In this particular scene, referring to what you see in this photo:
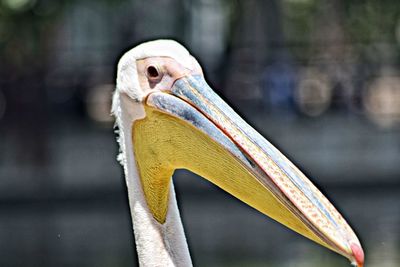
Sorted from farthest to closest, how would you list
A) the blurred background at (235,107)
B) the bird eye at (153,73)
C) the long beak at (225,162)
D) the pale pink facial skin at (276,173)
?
the blurred background at (235,107), the bird eye at (153,73), the long beak at (225,162), the pale pink facial skin at (276,173)

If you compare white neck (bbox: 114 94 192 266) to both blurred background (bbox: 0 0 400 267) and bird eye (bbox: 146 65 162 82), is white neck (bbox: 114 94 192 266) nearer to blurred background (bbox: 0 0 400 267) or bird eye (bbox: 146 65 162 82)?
bird eye (bbox: 146 65 162 82)

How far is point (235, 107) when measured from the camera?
18.0 m

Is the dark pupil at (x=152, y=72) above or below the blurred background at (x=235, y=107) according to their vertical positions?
below

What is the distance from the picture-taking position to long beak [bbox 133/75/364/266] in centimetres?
438

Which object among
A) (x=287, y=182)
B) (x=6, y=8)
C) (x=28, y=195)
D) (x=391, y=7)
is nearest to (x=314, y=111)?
(x=391, y=7)

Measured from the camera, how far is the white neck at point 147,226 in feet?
16.2

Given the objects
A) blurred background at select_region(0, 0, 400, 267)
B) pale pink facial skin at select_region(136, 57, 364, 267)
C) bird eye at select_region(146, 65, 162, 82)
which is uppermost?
blurred background at select_region(0, 0, 400, 267)

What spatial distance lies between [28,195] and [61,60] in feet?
16.7

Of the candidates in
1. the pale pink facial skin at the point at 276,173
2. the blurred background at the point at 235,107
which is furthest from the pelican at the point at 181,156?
the blurred background at the point at 235,107

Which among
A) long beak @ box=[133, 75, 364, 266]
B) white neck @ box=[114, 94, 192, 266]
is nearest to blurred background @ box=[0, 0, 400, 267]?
white neck @ box=[114, 94, 192, 266]

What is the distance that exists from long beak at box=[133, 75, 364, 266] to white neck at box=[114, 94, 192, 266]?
30 millimetres

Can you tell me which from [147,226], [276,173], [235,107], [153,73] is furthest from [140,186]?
[235,107]

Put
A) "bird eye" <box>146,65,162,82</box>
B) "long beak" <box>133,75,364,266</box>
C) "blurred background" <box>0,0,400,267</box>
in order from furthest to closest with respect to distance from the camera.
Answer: "blurred background" <box>0,0,400,267</box>
"bird eye" <box>146,65,162,82</box>
"long beak" <box>133,75,364,266</box>

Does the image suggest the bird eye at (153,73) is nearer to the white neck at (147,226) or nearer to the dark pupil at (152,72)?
the dark pupil at (152,72)
